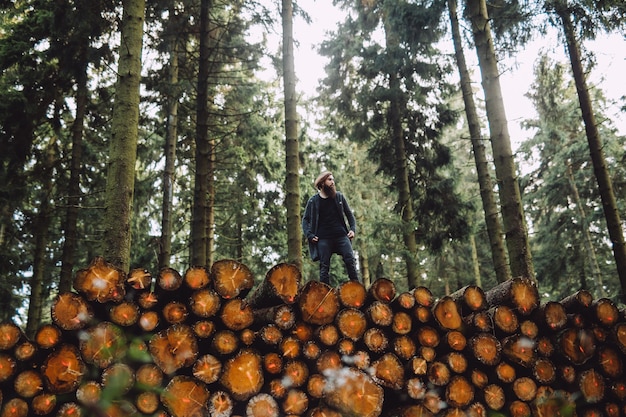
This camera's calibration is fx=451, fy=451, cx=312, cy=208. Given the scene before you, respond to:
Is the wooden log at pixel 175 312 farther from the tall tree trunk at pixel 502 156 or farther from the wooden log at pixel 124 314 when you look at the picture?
the tall tree trunk at pixel 502 156

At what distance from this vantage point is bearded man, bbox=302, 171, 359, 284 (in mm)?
5840

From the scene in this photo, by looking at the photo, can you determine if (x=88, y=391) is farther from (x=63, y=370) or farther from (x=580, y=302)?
(x=580, y=302)

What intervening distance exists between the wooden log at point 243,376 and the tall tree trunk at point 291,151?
144 inches

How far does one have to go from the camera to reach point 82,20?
292 inches

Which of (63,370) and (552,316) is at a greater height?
(552,316)

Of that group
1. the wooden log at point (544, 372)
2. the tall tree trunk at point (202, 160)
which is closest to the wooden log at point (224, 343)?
the wooden log at point (544, 372)

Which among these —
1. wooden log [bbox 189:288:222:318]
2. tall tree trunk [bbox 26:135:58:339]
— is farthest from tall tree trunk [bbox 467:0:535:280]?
tall tree trunk [bbox 26:135:58:339]

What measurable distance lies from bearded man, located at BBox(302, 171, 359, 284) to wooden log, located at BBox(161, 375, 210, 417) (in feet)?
8.51

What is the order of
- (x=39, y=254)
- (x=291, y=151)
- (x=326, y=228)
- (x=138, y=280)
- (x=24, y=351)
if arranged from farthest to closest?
(x=39, y=254) < (x=291, y=151) < (x=326, y=228) < (x=138, y=280) < (x=24, y=351)

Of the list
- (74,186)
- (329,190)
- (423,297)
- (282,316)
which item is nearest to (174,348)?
(282,316)

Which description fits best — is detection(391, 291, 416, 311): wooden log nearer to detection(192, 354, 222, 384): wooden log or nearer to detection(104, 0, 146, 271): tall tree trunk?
detection(192, 354, 222, 384): wooden log

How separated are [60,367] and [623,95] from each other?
42.1 ft

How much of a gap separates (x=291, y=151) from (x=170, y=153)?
4234 mm

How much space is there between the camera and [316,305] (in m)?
3.76
